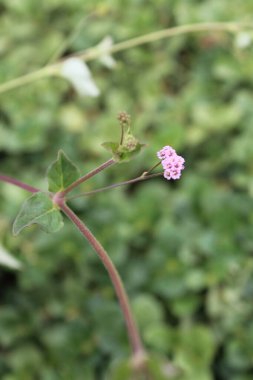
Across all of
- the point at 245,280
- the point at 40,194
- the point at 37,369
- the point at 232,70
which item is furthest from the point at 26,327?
the point at 232,70

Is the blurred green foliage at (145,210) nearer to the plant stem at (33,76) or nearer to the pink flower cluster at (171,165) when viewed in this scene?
the plant stem at (33,76)

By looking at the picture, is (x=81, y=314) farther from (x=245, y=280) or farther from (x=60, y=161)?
(x=60, y=161)

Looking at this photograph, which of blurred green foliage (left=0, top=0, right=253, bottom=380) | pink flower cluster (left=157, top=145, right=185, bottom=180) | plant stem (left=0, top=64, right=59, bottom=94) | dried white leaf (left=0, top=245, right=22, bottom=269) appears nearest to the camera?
pink flower cluster (left=157, top=145, right=185, bottom=180)

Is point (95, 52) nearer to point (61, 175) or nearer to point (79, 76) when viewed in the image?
point (79, 76)

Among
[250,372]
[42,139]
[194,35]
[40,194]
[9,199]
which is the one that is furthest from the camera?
[194,35]

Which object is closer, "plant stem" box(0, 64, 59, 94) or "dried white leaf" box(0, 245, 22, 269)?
"dried white leaf" box(0, 245, 22, 269)

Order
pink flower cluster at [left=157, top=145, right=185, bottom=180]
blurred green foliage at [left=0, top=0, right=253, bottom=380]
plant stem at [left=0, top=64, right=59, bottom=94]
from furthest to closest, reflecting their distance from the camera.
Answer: plant stem at [left=0, top=64, right=59, bottom=94], blurred green foliage at [left=0, top=0, right=253, bottom=380], pink flower cluster at [left=157, top=145, right=185, bottom=180]

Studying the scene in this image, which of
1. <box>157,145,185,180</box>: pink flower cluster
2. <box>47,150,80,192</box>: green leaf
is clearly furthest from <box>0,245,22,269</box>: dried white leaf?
<box>157,145,185,180</box>: pink flower cluster

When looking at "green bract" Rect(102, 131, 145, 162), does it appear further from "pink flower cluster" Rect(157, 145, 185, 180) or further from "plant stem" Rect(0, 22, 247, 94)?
"plant stem" Rect(0, 22, 247, 94)
